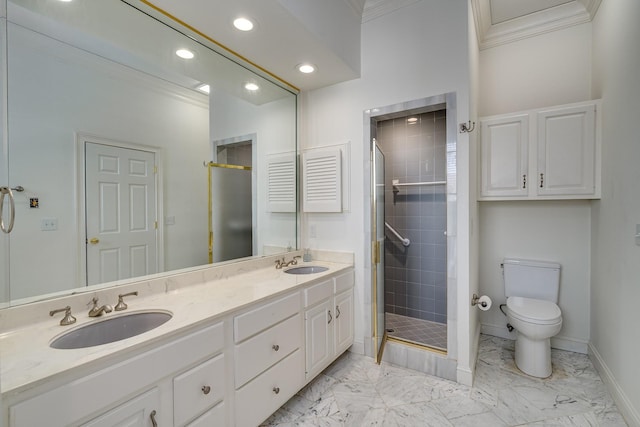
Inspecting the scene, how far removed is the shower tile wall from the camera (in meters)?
3.21

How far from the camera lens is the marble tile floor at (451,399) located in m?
1.80

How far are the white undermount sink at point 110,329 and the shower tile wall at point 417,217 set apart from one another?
2.61 meters

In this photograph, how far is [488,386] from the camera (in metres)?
2.13

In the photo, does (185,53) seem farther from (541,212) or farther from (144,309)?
(541,212)

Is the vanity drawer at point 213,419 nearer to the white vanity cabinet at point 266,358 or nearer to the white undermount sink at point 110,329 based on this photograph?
the white vanity cabinet at point 266,358

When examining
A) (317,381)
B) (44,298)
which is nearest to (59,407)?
(44,298)

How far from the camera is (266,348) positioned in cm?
166

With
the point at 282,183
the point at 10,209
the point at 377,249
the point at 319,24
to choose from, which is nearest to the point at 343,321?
the point at 377,249

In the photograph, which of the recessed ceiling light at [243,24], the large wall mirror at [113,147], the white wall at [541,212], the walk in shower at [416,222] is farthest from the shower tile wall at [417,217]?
the recessed ceiling light at [243,24]

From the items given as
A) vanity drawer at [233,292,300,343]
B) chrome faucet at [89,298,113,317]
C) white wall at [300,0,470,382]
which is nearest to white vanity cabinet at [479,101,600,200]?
white wall at [300,0,470,382]

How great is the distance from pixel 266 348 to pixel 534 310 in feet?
6.89

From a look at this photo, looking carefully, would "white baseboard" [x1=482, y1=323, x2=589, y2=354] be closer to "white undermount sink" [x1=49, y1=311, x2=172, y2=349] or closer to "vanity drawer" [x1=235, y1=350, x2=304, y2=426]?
"vanity drawer" [x1=235, y1=350, x2=304, y2=426]

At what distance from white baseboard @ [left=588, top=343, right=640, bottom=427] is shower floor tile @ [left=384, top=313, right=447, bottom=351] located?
1.07m

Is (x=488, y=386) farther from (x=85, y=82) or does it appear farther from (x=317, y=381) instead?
(x=85, y=82)
